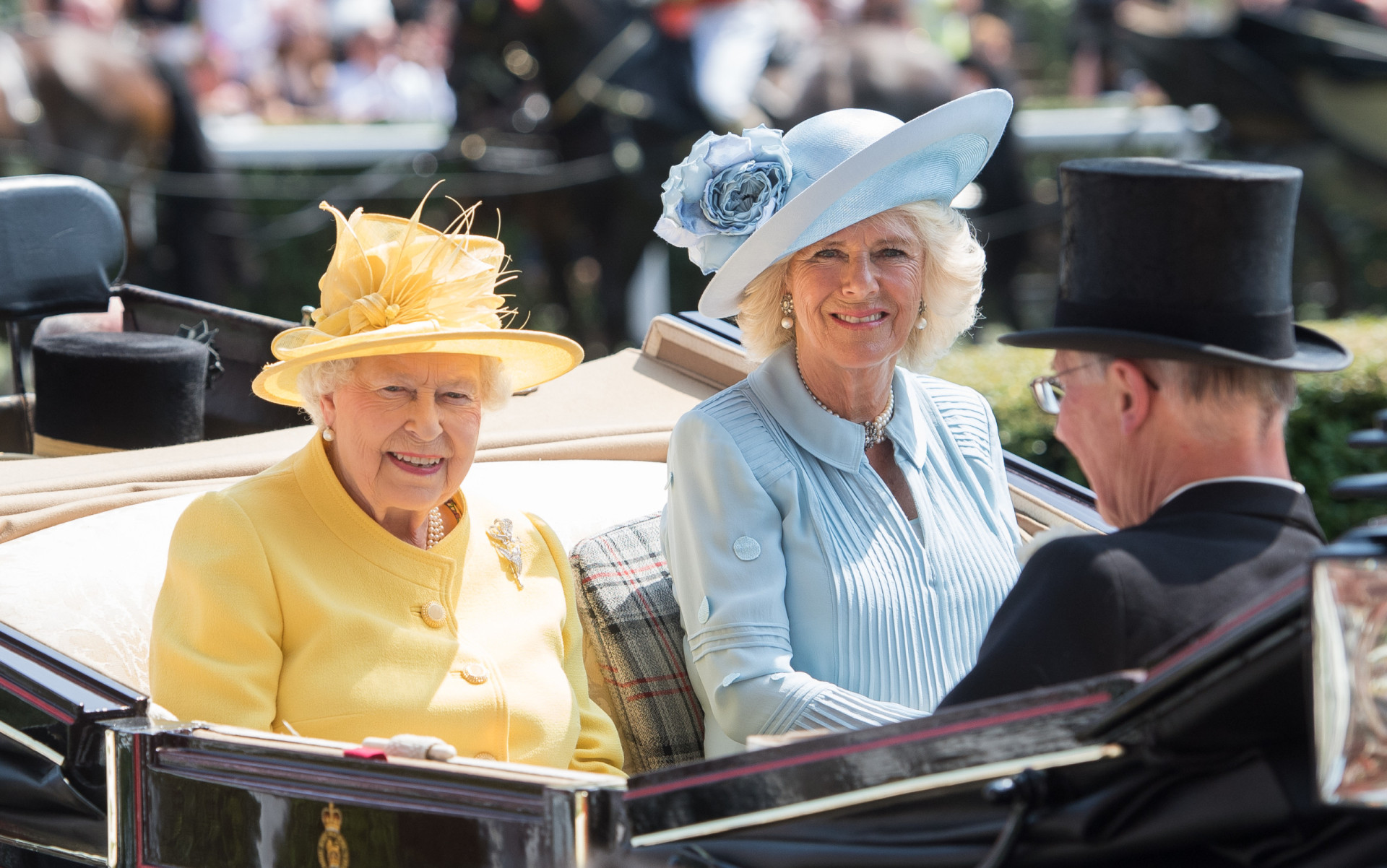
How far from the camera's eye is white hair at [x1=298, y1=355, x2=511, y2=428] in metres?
2.32

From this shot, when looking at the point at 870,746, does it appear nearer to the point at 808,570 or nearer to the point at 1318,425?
the point at 808,570

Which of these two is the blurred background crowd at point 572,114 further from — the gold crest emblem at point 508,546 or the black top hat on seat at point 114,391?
the gold crest emblem at point 508,546

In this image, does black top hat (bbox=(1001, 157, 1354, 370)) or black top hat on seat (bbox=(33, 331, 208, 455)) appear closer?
black top hat (bbox=(1001, 157, 1354, 370))

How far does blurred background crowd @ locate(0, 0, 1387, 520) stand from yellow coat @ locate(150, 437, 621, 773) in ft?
19.2

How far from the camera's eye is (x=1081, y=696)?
4.68ft

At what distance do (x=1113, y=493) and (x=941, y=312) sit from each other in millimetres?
983

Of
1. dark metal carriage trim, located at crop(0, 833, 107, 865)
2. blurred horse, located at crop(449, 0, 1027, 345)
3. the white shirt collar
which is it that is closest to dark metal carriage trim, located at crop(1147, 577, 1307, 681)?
the white shirt collar

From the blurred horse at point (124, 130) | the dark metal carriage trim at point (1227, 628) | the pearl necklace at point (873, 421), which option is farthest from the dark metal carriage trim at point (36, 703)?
the blurred horse at point (124, 130)

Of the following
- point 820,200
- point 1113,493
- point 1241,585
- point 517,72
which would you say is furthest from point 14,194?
point 517,72

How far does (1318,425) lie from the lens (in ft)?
15.8

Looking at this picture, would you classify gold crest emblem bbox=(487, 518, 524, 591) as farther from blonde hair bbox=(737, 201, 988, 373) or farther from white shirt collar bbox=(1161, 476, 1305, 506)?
white shirt collar bbox=(1161, 476, 1305, 506)

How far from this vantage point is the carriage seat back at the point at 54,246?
337cm

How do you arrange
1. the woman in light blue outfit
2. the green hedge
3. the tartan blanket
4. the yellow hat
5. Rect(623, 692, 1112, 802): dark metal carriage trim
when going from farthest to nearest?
the green hedge < the tartan blanket < the woman in light blue outfit < the yellow hat < Rect(623, 692, 1112, 802): dark metal carriage trim

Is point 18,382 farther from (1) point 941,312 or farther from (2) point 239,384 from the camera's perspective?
(1) point 941,312
